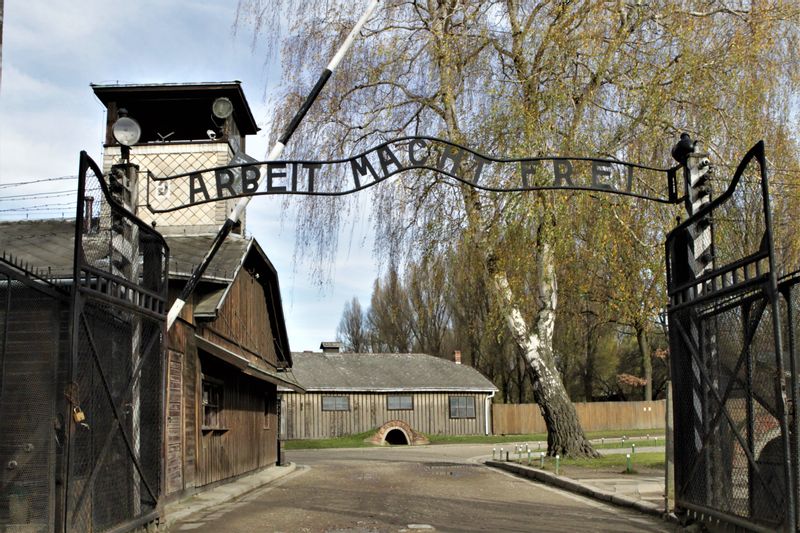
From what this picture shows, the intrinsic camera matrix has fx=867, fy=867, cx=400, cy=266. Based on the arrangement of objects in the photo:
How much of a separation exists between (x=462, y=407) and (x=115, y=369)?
4112 centimetres

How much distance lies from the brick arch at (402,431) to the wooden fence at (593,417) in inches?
293

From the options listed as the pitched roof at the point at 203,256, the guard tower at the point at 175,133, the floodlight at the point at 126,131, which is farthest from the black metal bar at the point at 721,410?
the guard tower at the point at 175,133

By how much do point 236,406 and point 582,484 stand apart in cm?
857

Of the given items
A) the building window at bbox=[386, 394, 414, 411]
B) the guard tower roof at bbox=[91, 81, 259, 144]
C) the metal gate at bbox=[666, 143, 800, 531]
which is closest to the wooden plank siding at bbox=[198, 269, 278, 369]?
the guard tower roof at bbox=[91, 81, 259, 144]

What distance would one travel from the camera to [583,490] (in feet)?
49.0

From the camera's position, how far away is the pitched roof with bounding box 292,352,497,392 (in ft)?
154

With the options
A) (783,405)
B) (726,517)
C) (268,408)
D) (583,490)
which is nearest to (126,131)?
(783,405)

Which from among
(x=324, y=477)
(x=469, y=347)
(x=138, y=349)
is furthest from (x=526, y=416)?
(x=138, y=349)

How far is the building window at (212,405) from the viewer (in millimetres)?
17219

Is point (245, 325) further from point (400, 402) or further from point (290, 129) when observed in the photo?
point (400, 402)

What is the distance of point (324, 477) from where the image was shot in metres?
21.4

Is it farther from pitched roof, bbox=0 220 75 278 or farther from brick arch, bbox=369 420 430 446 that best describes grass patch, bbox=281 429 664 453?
pitched roof, bbox=0 220 75 278

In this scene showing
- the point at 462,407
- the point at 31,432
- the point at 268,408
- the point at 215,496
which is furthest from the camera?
the point at 462,407

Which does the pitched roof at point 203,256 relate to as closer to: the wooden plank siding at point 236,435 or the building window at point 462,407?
the wooden plank siding at point 236,435
